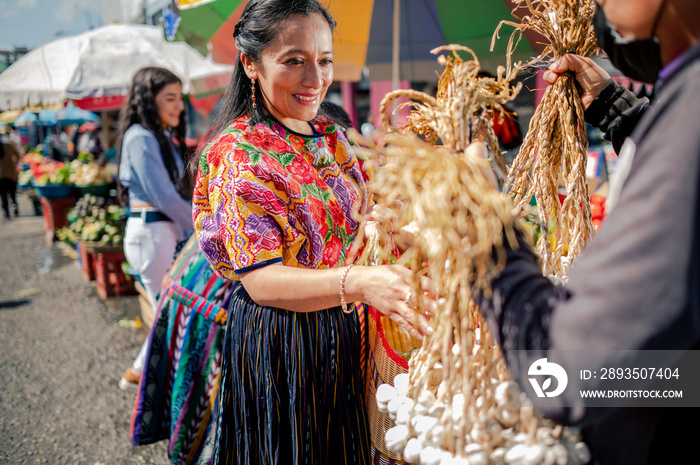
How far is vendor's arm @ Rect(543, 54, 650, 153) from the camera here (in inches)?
46.7

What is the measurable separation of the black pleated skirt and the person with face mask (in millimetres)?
774

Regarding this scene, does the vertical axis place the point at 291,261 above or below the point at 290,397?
above

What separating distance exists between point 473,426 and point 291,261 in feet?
2.28

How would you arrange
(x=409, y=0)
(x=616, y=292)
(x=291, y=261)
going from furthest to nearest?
(x=409, y=0), (x=291, y=261), (x=616, y=292)

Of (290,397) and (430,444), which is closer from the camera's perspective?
(430,444)

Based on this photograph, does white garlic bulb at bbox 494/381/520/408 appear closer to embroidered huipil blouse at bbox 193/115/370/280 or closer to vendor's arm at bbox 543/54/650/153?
embroidered huipil blouse at bbox 193/115/370/280

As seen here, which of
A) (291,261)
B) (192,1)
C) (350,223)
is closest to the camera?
Answer: (291,261)

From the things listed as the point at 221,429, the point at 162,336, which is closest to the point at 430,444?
the point at 221,429

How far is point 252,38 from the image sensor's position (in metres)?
1.38

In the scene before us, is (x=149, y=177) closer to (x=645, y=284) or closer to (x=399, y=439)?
(x=399, y=439)

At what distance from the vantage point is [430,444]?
0.83m

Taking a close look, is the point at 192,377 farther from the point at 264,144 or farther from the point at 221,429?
the point at 264,144

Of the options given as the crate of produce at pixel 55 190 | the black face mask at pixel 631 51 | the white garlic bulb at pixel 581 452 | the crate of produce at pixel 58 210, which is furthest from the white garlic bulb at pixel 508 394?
the crate of produce at pixel 58 210

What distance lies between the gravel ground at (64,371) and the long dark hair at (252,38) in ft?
6.87
